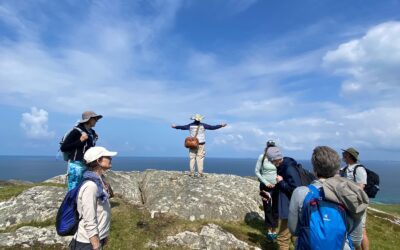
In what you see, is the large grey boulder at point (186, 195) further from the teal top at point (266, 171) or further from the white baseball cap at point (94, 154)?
the white baseball cap at point (94, 154)

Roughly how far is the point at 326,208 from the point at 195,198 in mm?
11458

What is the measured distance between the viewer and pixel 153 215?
15.7 m

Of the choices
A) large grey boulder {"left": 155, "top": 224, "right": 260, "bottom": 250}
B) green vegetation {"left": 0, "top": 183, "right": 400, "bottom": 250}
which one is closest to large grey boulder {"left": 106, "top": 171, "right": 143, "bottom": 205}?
green vegetation {"left": 0, "top": 183, "right": 400, "bottom": 250}

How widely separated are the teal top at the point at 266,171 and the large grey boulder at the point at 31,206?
8.91 m

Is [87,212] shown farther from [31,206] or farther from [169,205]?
[31,206]

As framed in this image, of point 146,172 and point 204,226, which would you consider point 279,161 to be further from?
point 146,172

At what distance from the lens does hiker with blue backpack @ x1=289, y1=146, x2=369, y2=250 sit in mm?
5754

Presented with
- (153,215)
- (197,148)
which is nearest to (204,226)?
(153,215)

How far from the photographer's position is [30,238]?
12.8 metres

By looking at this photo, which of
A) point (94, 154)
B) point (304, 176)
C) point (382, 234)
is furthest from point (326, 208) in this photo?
point (382, 234)

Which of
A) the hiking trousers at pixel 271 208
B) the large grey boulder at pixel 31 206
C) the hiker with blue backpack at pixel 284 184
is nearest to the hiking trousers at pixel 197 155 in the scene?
the hiking trousers at pixel 271 208

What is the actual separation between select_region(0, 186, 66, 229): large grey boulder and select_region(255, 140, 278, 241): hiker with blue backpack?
353 inches

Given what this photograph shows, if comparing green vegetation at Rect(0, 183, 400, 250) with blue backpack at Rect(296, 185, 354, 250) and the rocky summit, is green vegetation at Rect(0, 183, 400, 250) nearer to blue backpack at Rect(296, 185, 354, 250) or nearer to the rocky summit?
the rocky summit

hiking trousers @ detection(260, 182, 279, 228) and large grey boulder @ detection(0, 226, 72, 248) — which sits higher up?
hiking trousers @ detection(260, 182, 279, 228)
